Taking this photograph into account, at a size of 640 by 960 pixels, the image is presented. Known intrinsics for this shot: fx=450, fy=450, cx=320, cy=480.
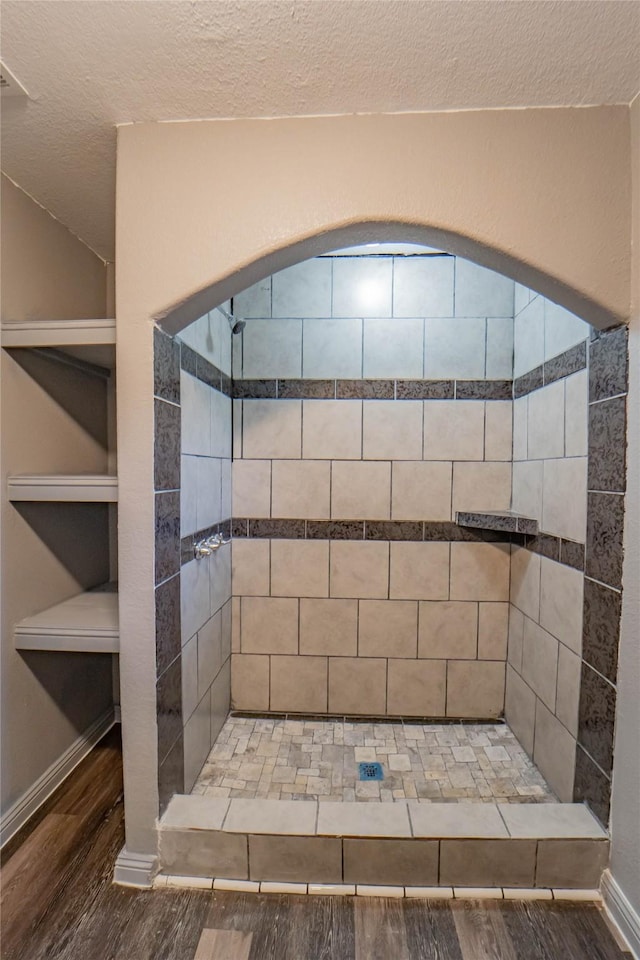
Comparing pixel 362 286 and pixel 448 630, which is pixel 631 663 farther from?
pixel 362 286

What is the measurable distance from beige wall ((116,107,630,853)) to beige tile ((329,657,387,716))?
41.3 inches

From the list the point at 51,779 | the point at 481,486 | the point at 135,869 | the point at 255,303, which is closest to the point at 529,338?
the point at 481,486

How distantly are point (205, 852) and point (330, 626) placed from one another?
3.39 ft

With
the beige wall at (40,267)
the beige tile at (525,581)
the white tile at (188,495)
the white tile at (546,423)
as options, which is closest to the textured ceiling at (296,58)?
the beige wall at (40,267)

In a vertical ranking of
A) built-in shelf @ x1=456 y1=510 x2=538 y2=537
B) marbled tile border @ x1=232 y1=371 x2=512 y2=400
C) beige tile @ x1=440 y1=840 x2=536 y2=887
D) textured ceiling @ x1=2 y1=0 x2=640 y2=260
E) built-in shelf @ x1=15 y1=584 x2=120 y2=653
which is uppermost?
textured ceiling @ x1=2 y1=0 x2=640 y2=260

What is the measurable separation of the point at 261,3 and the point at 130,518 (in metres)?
1.26

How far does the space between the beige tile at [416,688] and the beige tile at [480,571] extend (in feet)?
1.22

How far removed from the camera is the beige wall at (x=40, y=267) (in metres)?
1.52

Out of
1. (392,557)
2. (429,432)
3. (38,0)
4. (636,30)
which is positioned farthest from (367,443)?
(38,0)

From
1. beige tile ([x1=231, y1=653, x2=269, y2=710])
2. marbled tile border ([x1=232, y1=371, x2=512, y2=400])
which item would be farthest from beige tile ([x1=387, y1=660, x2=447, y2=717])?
marbled tile border ([x1=232, y1=371, x2=512, y2=400])

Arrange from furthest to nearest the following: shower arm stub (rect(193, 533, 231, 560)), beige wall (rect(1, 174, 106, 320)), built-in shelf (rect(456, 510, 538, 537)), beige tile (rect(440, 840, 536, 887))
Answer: built-in shelf (rect(456, 510, 538, 537)) < shower arm stub (rect(193, 533, 231, 560)) < beige wall (rect(1, 174, 106, 320)) < beige tile (rect(440, 840, 536, 887))

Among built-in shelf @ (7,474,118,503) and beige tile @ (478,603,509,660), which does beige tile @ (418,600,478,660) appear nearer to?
beige tile @ (478,603,509,660)

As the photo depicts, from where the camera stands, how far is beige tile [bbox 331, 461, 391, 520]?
2188 millimetres

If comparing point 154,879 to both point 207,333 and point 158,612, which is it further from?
point 207,333
